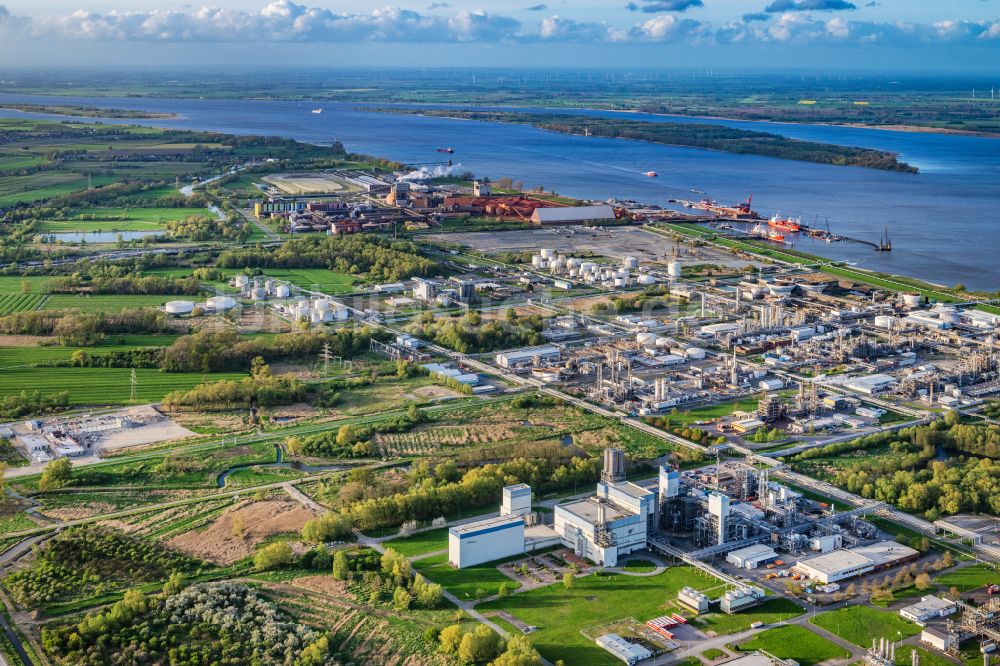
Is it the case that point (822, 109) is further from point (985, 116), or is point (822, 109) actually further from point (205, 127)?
point (205, 127)

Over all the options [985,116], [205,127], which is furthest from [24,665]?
[985,116]

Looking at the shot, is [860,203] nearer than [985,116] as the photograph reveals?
Yes

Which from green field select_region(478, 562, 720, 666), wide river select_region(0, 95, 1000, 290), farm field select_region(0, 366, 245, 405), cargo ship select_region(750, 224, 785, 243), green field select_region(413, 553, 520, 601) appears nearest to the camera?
green field select_region(478, 562, 720, 666)

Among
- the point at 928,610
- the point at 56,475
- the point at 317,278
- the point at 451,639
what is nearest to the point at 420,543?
the point at 451,639

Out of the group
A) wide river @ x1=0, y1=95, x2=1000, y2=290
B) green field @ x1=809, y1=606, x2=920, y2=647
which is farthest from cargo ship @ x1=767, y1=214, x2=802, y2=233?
green field @ x1=809, y1=606, x2=920, y2=647

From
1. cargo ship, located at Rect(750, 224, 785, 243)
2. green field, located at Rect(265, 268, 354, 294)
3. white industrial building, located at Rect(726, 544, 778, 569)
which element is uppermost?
cargo ship, located at Rect(750, 224, 785, 243)

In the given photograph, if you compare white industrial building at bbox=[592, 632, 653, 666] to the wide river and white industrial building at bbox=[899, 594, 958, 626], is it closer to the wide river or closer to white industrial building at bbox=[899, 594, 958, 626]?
white industrial building at bbox=[899, 594, 958, 626]
